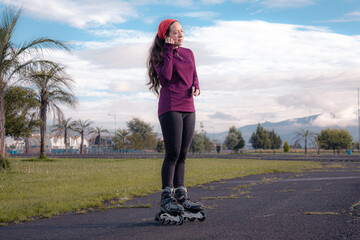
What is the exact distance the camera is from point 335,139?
77.7m

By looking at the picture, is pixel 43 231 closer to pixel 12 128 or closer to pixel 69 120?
pixel 12 128

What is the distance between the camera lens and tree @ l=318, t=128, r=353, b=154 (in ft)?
254

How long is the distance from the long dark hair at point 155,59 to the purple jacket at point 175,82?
0.26ft

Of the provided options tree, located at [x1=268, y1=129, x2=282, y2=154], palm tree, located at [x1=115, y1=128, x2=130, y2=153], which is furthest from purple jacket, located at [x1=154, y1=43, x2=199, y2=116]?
tree, located at [x1=268, y1=129, x2=282, y2=154]

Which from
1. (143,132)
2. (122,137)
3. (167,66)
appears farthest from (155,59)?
(143,132)

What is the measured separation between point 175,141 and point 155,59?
946 mm

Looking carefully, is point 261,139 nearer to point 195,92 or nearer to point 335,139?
point 335,139

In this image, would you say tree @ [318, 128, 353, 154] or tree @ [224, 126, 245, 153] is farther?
tree @ [318, 128, 353, 154]

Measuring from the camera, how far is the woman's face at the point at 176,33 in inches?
172

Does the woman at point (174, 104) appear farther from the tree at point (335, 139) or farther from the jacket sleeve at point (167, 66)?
the tree at point (335, 139)

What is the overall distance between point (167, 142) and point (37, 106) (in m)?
20.7

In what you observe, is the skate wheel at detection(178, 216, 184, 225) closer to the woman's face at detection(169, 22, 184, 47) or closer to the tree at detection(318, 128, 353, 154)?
the woman's face at detection(169, 22, 184, 47)

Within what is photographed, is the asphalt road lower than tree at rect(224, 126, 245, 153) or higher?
lower

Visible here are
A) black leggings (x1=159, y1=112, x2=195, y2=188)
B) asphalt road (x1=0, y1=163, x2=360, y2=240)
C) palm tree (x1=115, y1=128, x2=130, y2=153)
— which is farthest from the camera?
palm tree (x1=115, y1=128, x2=130, y2=153)
